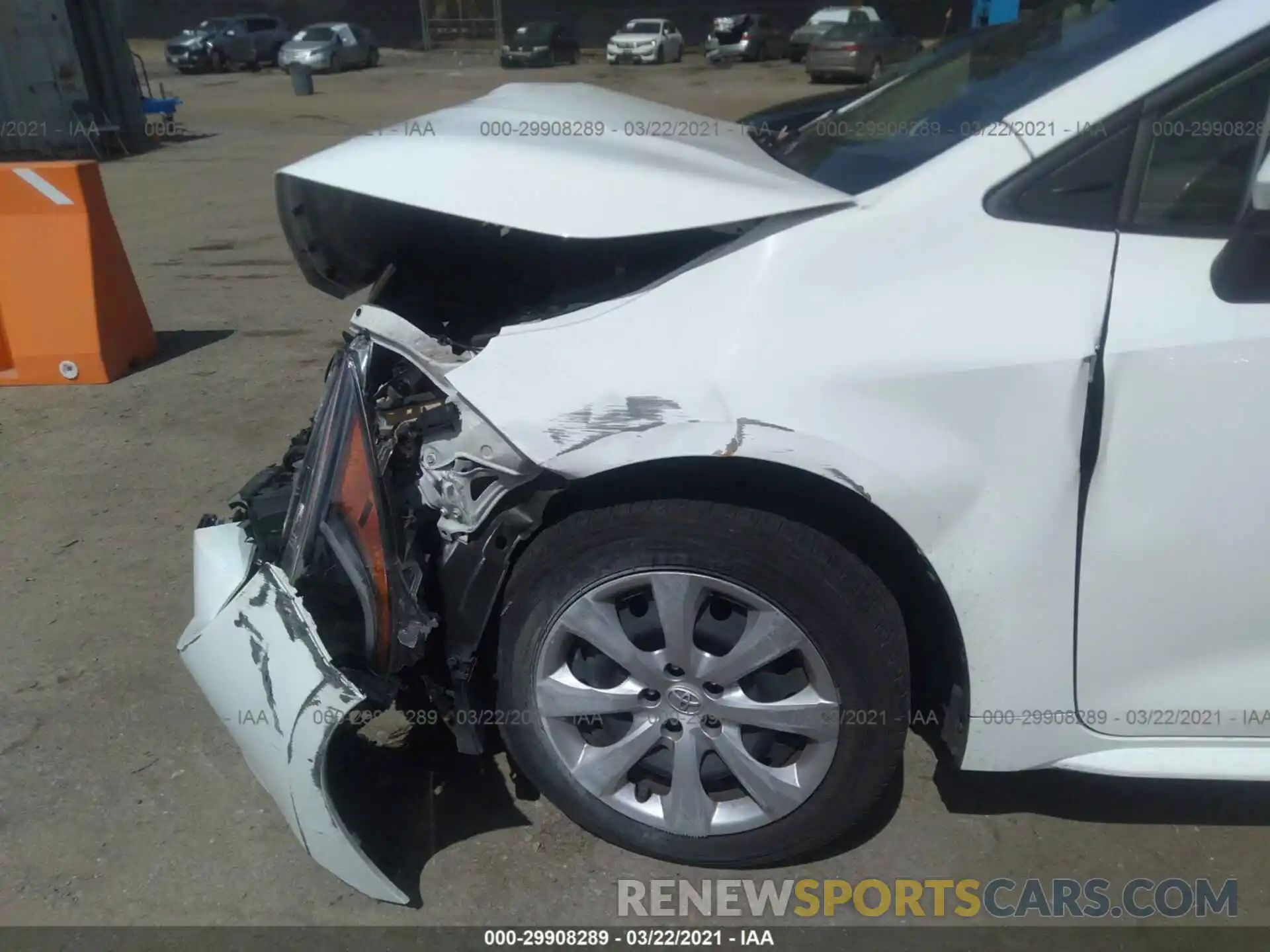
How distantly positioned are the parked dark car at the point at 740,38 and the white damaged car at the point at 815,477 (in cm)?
3508

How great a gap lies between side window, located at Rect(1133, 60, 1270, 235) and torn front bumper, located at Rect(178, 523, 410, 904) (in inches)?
72.1

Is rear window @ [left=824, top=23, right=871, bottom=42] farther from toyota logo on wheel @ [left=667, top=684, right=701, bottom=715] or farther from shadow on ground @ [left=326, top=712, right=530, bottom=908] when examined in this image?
toyota logo on wheel @ [left=667, top=684, right=701, bottom=715]

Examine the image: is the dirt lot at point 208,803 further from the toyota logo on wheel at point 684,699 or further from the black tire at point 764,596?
the toyota logo on wheel at point 684,699

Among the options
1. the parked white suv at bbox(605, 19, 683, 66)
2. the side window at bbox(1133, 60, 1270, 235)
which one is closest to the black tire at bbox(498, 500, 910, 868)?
the side window at bbox(1133, 60, 1270, 235)

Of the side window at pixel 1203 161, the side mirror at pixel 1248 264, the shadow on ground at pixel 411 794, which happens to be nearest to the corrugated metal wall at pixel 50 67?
the shadow on ground at pixel 411 794

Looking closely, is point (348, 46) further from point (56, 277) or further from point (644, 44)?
point (56, 277)

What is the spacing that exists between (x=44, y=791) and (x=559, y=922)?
1.44 metres

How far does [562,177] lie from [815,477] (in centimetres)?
80

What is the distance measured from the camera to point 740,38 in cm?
3462

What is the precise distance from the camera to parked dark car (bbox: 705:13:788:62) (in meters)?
34.7

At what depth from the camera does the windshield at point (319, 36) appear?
34094 millimetres

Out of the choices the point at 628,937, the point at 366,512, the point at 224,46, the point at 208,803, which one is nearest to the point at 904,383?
the point at 366,512

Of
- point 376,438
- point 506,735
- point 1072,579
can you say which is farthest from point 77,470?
point 1072,579

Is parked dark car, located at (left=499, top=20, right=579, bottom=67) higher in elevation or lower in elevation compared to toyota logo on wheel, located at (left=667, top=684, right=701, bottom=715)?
lower
